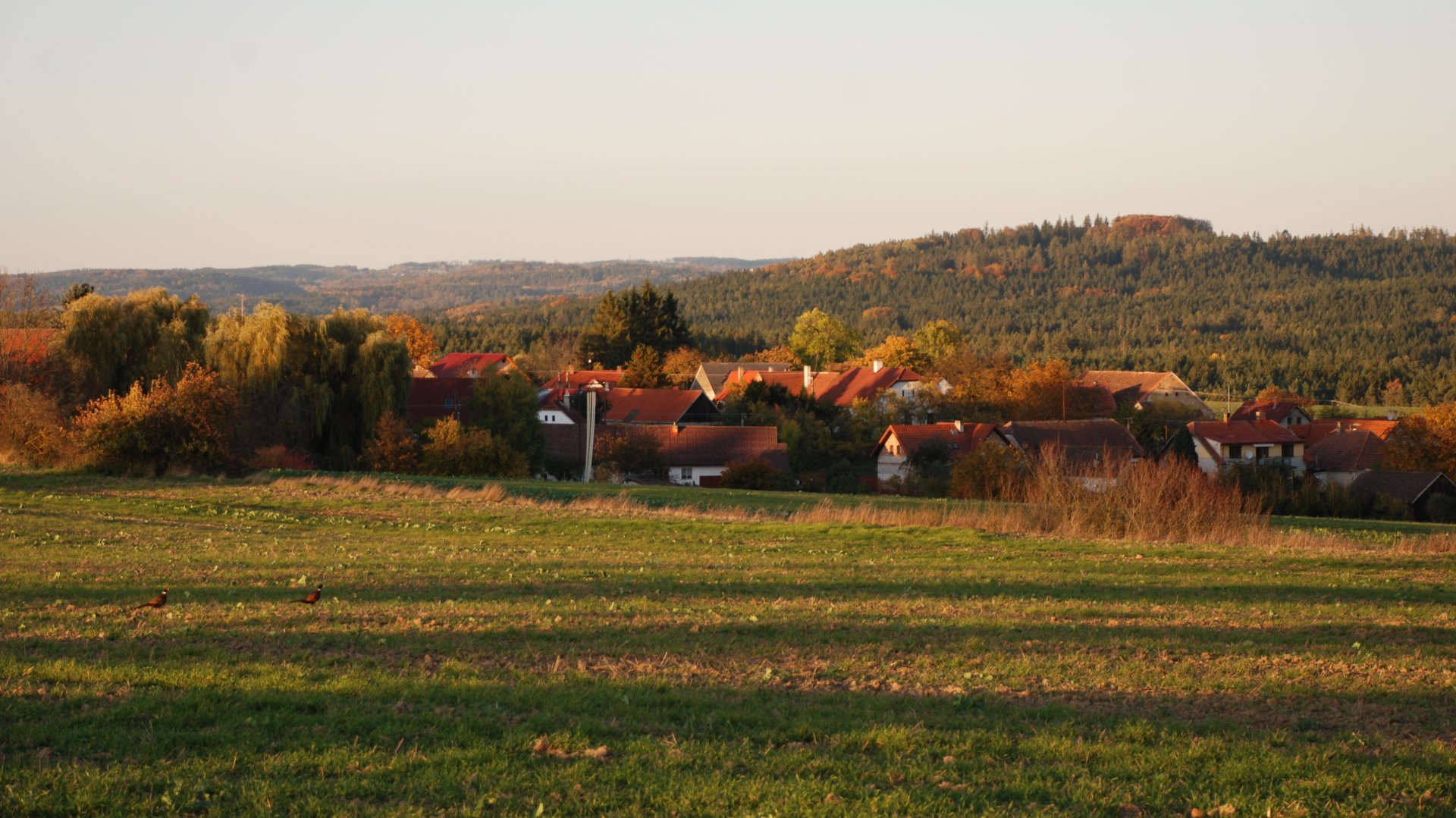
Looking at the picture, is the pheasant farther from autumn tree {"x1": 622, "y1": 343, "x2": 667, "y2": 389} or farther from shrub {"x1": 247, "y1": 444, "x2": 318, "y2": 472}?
autumn tree {"x1": 622, "y1": 343, "x2": 667, "y2": 389}

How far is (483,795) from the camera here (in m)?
7.34

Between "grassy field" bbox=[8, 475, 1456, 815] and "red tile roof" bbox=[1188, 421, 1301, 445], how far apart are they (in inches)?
2774

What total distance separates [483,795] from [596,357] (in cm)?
12410

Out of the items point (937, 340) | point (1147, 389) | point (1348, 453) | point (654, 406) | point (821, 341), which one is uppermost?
point (937, 340)

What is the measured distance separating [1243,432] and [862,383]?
109ft

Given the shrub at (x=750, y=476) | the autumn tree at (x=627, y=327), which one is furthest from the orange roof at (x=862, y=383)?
the shrub at (x=750, y=476)

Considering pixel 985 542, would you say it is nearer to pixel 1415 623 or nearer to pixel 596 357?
pixel 1415 623

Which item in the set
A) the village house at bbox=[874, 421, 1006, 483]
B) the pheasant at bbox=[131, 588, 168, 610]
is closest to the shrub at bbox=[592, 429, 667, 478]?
the village house at bbox=[874, 421, 1006, 483]

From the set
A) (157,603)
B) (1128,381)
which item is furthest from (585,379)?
(157,603)

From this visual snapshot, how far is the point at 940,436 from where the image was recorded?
77.5 meters

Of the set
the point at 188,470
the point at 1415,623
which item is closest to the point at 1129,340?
the point at 188,470

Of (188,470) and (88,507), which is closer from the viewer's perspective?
(88,507)

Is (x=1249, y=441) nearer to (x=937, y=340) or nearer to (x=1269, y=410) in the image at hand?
(x=1269, y=410)

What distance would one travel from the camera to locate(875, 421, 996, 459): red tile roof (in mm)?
76062
